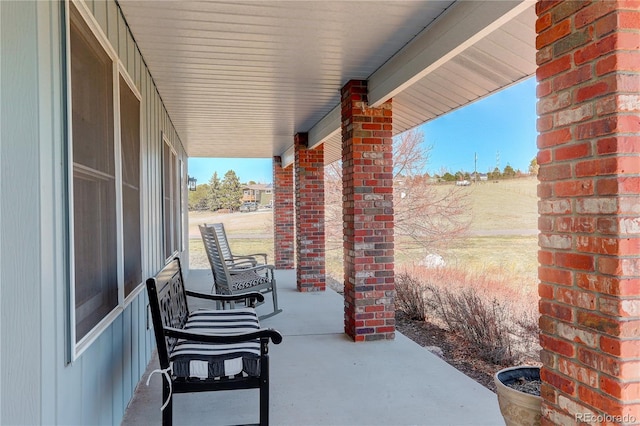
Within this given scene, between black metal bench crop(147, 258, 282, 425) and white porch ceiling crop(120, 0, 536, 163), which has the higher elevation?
white porch ceiling crop(120, 0, 536, 163)

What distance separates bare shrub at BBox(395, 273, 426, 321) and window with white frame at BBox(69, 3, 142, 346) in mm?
3517

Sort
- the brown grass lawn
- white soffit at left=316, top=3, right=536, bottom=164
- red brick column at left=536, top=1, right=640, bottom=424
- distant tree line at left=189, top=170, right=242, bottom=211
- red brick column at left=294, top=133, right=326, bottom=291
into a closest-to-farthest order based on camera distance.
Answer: red brick column at left=536, top=1, right=640, bottom=424 → white soffit at left=316, top=3, right=536, bottom=164 → red brick column at left=294, top=133, right=326, bottom=291 → the brown grass lawn → distant tree line at left=189, top=170, right=242, bottom=211

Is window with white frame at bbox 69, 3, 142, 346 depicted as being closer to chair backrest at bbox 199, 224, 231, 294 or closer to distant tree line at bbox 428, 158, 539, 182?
chair backrest at bbox 199, 224, 231, 294

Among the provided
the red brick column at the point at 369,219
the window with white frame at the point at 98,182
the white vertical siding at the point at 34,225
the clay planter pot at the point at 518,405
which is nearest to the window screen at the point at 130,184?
the window with white frame at the point at 98,182

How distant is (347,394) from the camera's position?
284cm

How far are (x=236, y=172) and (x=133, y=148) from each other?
13019mm

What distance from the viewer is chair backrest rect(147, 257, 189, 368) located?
2184 mm

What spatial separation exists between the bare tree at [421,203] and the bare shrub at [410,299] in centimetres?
583

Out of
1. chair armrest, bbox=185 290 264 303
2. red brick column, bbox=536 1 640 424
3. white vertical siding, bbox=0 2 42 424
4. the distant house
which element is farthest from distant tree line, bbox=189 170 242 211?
red brick column, bbox=536 1 640 424

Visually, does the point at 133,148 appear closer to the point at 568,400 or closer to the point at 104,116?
the point at 104,116

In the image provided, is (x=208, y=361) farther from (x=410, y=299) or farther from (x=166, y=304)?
(x=410, y=299)

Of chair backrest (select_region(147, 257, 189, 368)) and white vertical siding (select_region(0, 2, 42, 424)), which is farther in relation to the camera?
chair backrest (select_region(147, 257, 189, 368))

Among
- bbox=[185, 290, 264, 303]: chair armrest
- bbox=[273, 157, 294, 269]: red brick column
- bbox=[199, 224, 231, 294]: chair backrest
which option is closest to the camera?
bbox=[185, 290, 264, 303]: chair armrest

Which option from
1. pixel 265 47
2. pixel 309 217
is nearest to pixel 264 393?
pixel 265 47
